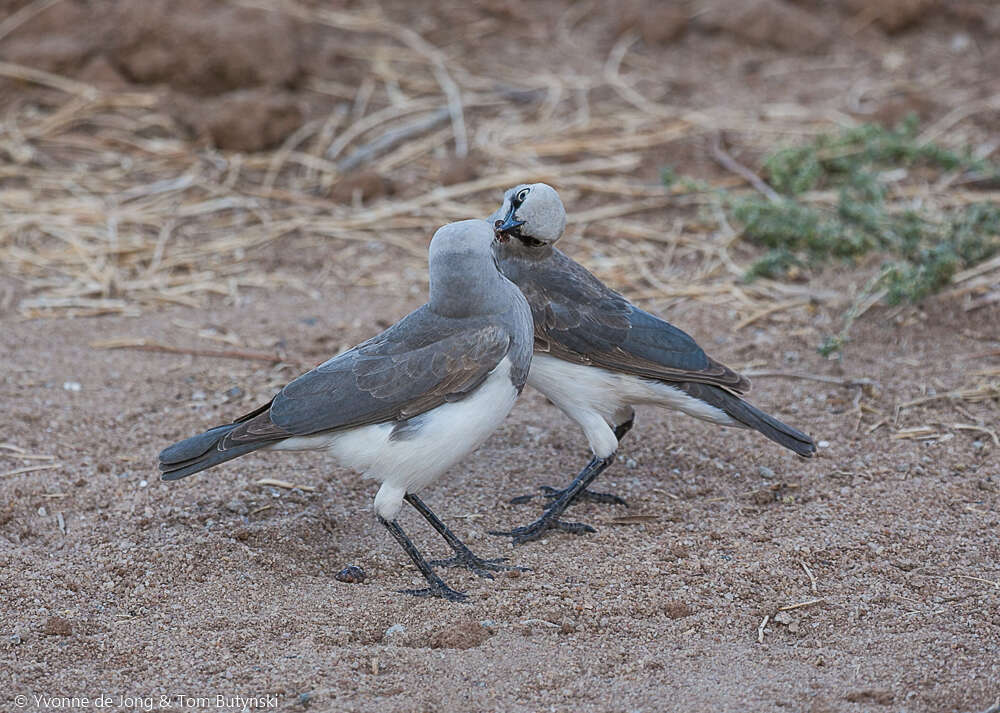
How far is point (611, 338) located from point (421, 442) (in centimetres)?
111

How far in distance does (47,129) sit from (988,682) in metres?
7.55

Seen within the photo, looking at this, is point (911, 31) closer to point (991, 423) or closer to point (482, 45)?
point (482, 45)

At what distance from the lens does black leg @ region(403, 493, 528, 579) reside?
447cm

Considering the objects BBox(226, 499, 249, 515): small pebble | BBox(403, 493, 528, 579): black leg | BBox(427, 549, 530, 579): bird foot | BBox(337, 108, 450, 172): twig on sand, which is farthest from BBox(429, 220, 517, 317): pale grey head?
BBox(337, 108, 450, 172): twig on sand

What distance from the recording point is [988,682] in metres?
3.51

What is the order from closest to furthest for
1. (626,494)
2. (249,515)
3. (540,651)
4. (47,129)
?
(540,651), (249,515), (626,494), (47,129)

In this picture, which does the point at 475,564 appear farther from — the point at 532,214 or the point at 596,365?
the point at 532,214

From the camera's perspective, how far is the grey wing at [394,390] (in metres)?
4.25

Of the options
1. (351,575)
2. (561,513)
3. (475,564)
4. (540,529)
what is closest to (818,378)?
(561,513)

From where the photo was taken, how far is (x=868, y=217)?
688 cm

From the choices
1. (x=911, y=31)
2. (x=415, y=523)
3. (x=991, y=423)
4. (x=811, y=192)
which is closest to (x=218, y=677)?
(x=415, y=523)

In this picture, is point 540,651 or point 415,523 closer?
point 540,651

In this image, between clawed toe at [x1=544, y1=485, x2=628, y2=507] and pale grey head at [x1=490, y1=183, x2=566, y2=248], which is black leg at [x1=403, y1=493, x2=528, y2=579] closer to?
clawed toe at [x1=544, y1=485, x2=628, y2=507]

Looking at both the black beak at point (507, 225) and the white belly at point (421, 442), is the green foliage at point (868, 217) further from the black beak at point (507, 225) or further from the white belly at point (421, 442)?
the white belly at point (421, 442)
